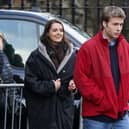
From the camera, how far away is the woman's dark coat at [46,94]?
652 cm

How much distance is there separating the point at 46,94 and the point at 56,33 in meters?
0.66

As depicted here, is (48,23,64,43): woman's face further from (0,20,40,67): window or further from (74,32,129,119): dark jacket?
(0,20,40,67): window

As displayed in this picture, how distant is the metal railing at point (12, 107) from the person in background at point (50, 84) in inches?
16.1

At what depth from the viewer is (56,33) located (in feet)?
21.9

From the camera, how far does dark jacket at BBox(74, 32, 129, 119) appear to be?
19.4ft

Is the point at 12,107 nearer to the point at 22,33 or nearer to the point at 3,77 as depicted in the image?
the point at 3,77

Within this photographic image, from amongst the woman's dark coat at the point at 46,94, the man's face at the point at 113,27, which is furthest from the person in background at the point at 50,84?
the man's face at the point at 113,27

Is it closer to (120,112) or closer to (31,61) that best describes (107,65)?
(120,112)

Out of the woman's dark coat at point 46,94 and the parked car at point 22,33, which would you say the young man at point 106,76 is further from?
the parked car at point 22,33

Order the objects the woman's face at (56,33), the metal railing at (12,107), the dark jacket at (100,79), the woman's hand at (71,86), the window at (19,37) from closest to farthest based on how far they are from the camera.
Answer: the dark jacket at (100,79) → the woman's hand at (71,86) → the woman's face at (56,33) → the metal railing at (12,107) → the window at (19,37)

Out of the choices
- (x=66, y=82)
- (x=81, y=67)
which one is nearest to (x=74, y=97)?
(x=66, y=82)

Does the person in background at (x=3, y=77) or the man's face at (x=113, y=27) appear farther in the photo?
the person in background at (x=3, y=77)

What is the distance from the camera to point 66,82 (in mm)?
6617

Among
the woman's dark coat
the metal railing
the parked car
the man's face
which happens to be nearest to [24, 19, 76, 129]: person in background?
the woman's dark coat
